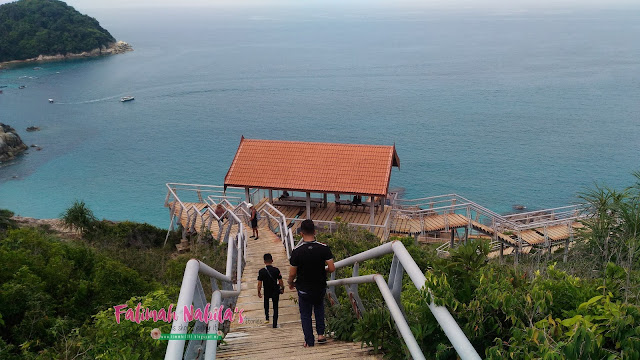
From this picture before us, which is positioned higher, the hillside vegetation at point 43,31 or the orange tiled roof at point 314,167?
the hillside vegetation at point 43,31

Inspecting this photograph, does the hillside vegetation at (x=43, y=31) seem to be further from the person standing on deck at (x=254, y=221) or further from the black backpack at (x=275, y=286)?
the black backpack at (x=275, y=286)

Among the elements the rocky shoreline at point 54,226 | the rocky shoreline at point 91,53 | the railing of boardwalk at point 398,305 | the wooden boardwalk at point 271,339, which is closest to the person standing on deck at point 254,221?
the wooden boardwalk at point 271,339

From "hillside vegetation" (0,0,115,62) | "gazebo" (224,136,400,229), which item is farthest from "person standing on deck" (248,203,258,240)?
"hillside vegetation" (0,0,115,62)

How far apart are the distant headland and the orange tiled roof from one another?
101m

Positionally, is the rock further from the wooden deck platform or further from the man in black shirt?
the man in black shirt

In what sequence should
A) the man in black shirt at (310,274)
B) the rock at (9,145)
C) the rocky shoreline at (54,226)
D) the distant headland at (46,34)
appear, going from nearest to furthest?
the man in black shirt at (310,274) < the rocky shoreline at (54,226) < the rock at (9,145) < the distant headland at (46,34)

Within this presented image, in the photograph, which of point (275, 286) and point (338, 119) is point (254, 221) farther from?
point (338, 119)

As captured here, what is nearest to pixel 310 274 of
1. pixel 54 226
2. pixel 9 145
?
pixel 54 226

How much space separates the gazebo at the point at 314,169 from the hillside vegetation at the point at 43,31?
102 meters

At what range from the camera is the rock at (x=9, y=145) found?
50.7 metres

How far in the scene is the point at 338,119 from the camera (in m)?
61.8

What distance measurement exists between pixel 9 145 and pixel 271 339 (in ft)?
177

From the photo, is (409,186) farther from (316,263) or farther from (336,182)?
(316,263)

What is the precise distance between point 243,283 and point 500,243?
17921 millimetres
